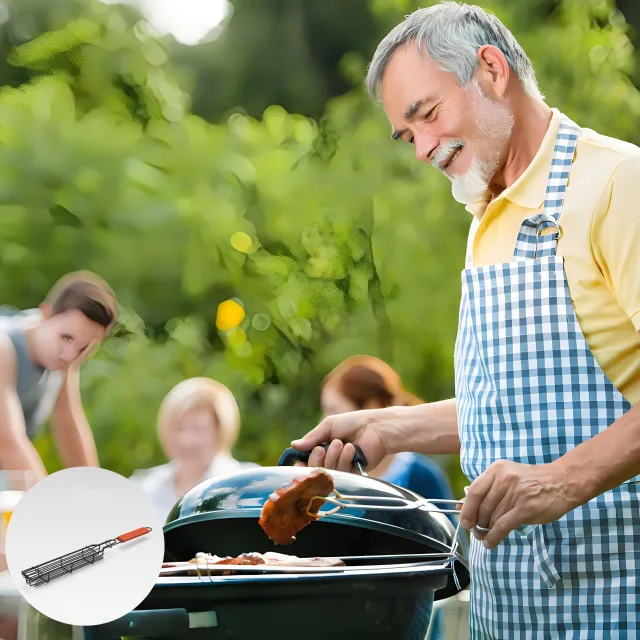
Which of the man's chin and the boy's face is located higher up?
the boy's face

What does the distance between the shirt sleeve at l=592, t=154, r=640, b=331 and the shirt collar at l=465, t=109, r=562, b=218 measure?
129mm

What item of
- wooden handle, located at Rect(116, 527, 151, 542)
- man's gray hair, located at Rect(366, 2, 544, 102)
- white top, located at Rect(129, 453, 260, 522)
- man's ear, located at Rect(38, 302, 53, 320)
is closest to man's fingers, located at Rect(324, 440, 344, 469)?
wooden handle, located at Rect(116, 527, 151, 542)

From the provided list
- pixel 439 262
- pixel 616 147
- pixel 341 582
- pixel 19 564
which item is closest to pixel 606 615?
pixel 341 582

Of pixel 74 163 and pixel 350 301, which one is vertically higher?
pixel 74 163

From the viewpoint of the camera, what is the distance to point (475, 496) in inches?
44.4

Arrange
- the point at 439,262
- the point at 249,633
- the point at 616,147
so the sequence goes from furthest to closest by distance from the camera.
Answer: the point at 439,262, the point at 616,147, the point at 249,633

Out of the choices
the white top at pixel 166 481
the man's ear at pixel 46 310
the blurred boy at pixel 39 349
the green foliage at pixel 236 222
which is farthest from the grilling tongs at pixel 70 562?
the green foliage at pixel 236 222

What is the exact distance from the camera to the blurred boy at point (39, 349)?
337 cm

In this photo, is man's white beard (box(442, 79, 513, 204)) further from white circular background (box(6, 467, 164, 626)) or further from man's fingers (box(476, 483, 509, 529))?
white circular background (box(6, 467, 164, 626))

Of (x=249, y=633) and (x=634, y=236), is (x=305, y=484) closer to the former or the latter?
(x=249, y=633)

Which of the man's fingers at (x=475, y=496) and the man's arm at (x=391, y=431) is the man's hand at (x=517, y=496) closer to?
the man's fingers at (x=475, y=496)

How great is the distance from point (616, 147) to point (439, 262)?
3.96 meters

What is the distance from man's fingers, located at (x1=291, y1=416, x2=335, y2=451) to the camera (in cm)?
147

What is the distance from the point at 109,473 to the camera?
1.06 m
